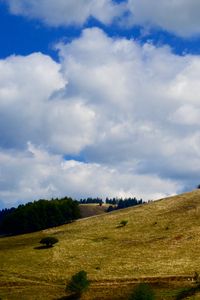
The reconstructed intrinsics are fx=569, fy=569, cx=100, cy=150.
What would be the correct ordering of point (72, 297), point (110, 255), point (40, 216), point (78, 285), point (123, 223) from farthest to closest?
point (40, 216), point (123, 223), point (110, 255), point (78, 285), point (72, 297)

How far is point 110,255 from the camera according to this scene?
105 metres

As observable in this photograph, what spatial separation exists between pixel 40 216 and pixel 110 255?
6577cm

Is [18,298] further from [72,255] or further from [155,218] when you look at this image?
[155,218]

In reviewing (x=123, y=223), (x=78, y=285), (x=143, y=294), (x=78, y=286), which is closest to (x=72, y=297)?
(x=78, y=286)

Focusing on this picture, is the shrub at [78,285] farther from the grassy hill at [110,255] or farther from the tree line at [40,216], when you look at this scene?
the tree line at [40,216]

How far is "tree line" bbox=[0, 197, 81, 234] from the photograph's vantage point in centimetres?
16612

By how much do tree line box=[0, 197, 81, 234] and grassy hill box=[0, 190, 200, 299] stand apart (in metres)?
18.1

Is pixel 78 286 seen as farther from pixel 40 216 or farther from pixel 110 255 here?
pixel 40 216

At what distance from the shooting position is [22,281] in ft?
299

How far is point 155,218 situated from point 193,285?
59101 mm

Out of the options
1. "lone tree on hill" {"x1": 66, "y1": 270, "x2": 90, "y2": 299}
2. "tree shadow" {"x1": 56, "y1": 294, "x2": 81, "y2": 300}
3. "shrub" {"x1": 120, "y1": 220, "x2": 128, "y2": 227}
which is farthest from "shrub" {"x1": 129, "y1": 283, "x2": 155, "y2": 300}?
"shrub" {"x1": 120, "y1": 220, "x2": 128, "y2": 227}

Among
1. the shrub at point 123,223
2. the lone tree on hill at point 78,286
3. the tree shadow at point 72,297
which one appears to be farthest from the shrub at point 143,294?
the shrub at point 123,223

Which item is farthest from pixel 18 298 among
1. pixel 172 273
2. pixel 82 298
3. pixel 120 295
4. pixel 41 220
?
pixel 41 220

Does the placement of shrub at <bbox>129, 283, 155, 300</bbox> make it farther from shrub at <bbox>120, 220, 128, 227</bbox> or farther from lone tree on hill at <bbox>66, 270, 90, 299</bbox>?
shrub at <bbox>120, 220, 128, 227</bbox>
